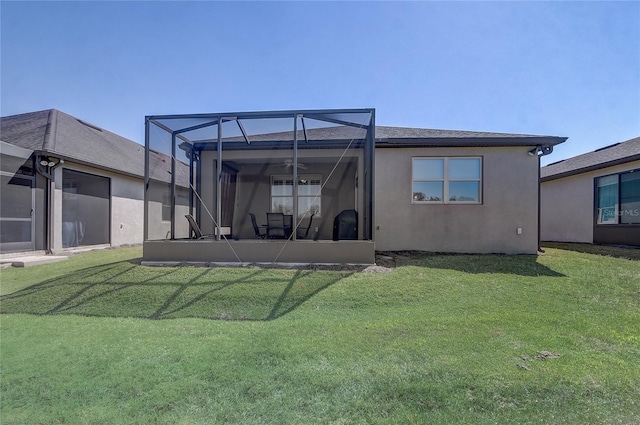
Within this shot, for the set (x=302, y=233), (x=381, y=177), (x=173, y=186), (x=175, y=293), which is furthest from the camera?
(x=302, y=233)

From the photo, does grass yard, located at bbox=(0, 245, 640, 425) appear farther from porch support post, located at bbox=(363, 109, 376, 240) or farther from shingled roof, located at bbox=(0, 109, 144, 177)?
shingled roof, located at bbox=(0, 109, 144, 177)

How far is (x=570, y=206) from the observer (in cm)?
1316

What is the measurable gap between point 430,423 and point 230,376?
6.08ft

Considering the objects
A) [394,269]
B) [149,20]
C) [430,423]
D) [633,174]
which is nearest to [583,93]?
[633,174]

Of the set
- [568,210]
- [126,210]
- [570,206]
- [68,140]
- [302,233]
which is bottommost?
[302,233]

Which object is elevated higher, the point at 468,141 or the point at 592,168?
the point at 468,141

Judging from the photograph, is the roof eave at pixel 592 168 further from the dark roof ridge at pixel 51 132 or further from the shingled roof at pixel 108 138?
the dark roof ridge at pixel 51 132

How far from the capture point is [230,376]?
295 centimetres

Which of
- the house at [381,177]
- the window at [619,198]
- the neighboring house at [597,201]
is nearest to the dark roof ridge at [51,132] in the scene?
the house at [381,177]

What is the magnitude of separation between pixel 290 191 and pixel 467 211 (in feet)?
20.8

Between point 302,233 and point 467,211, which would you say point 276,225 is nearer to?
point 302,233

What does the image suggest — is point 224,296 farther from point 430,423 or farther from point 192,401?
point 430,423

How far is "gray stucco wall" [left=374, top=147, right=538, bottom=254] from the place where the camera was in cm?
890

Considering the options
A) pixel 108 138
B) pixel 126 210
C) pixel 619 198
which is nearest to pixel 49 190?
pixel 126 210
